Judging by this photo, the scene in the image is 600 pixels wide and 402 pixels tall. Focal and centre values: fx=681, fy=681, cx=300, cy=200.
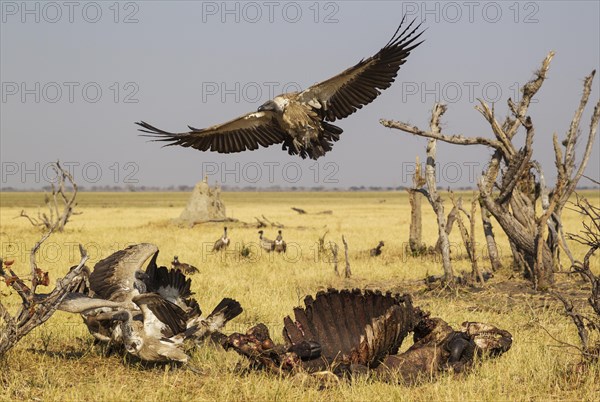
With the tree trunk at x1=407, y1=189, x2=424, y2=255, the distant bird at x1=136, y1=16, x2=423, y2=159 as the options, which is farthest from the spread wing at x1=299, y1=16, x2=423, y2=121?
the tree trunk at x1=407, y1=189, x2=424, y2=255

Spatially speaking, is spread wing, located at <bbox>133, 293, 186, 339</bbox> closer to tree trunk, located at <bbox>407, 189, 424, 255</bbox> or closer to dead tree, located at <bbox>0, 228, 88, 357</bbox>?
dead tree, located at <bbox>0, 228, 88, 357</bbox>

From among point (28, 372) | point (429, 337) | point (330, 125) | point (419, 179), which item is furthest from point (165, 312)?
point (419, 179)

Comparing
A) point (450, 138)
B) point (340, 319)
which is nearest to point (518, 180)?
point (450, 138)

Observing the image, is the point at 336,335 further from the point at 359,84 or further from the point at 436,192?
the point at 436,192

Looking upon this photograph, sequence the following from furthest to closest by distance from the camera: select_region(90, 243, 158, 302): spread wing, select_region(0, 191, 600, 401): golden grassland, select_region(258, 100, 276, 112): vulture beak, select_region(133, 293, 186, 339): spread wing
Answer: select_region(258, 100, 276, 112): vulture beak
select_region(90, 243, 158, 302): spread wing
select_region(133, 293, 186, 339): spread wing
select_region(0, 191, 600, 401): golden grassland

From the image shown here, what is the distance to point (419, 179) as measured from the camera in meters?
14.9

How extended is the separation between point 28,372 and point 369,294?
2.97 m

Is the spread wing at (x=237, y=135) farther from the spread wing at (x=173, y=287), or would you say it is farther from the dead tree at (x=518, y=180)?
the dead tree at (x=518, y=180)

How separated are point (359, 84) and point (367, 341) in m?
3.54

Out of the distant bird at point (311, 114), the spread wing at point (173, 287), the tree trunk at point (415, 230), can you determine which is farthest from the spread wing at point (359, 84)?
the tree trunk at point (415, 230)

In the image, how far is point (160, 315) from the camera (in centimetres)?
569

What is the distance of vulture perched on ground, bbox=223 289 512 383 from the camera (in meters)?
5.51

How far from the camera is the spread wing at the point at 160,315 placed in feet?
18.4

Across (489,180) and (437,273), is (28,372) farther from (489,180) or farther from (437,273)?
(437,273)
